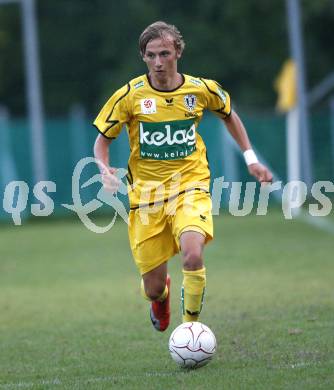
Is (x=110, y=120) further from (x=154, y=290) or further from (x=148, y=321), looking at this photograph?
(x=148, y=321)

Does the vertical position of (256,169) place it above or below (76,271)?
above

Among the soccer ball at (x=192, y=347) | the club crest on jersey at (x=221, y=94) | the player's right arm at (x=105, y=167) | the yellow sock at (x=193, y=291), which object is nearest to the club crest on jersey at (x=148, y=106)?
the player's right arm at (x=105, y=167)

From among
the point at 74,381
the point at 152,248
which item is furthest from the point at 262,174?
the point at 74,381

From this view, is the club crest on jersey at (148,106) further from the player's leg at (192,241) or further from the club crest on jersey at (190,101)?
the player's leg at (192,241)

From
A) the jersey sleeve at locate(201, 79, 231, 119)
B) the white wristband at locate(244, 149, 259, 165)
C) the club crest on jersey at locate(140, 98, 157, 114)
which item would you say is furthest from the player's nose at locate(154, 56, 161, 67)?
the white wristband at locate(244, 149, 259, 165)

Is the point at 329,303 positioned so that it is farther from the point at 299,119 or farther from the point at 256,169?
the point at 299,119

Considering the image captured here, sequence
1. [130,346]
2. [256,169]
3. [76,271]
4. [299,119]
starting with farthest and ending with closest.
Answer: [299,119] → [76,271] → [130,346] → [256,169]

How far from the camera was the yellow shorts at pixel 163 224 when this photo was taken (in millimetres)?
6922

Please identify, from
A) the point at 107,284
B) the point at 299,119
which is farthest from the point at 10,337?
the point at 299,119

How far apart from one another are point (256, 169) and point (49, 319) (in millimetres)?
3236

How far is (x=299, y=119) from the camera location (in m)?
22.8

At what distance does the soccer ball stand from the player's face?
70.1 inches

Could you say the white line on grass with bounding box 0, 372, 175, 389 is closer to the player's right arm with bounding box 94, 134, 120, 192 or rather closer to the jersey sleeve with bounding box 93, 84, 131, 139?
the player's right arm with bounding box 94, 134, 120, 192

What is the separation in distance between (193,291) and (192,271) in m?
0.14
